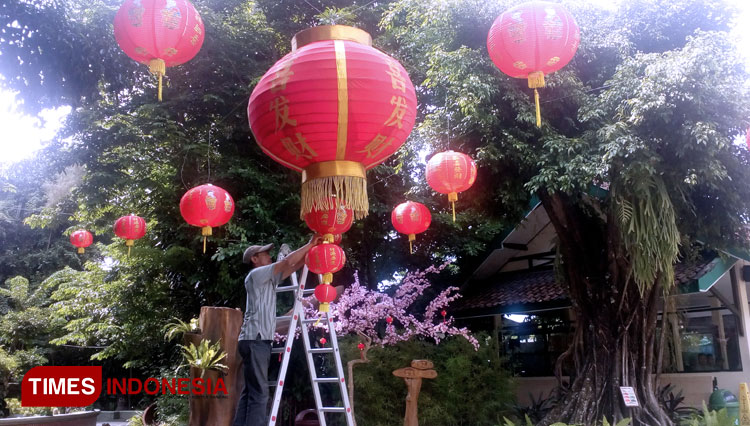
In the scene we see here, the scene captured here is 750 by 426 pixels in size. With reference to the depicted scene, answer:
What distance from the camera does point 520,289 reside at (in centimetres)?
1081

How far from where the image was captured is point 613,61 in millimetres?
7633

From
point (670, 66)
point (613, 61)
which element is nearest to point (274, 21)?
point (613, 61)

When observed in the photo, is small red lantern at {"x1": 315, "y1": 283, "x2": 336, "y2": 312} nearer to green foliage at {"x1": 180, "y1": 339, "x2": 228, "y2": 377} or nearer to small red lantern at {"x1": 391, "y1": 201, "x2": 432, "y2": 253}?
green foliage at {"x1": 180, "y1": 339, "x2": 228, "y2": 377}

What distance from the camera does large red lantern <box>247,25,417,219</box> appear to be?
312cm

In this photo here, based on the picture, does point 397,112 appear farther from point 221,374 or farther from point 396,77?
point 221,374

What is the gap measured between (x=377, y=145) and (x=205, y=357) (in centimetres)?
286

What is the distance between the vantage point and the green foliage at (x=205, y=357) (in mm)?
5121

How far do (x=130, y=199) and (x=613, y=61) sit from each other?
25.7 feet

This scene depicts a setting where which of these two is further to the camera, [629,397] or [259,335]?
[629,397]

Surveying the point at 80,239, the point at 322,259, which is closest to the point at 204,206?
the point at 322,259

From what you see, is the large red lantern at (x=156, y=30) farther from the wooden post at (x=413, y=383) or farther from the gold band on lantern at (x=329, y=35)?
the wooden post at (x=413, y=383)

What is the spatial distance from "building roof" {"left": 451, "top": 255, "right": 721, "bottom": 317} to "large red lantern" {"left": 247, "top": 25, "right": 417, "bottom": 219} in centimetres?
682

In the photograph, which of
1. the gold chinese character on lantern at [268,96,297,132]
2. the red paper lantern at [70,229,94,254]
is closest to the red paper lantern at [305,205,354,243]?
the gold chinese character on lantern at [268,96,297,132]

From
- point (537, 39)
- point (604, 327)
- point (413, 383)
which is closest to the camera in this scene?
point (537, 39)
